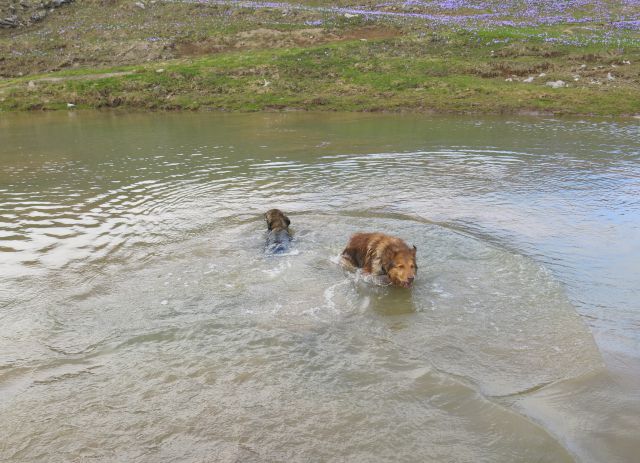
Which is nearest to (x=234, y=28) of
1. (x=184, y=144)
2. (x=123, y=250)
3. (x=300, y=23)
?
(x=300, y=23)

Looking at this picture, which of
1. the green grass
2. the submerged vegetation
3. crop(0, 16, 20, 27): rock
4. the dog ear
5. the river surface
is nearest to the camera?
the river surface

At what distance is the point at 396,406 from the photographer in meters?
4.77

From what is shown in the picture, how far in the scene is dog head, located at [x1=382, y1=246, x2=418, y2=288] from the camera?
7.13 meters

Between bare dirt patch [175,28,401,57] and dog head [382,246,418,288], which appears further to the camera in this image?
bare dirt patch [175,28,401,57]

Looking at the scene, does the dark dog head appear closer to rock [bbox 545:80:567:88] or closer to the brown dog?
the brown dog

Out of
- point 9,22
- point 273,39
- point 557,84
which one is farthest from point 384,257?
point 9,22

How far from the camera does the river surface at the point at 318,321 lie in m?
4.42

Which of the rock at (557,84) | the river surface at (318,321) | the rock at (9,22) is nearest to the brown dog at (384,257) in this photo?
the river surface at (318,321)

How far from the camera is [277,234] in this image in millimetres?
9125

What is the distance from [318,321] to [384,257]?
1.63 metres

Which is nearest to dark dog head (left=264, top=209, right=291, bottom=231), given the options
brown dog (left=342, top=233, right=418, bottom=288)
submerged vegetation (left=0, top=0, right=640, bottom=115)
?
brown dog (left=342, top=233, right=418, bottom=288)

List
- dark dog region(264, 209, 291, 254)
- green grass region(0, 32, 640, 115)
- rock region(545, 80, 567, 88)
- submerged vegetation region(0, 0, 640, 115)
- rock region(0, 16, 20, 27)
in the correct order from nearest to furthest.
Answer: dark dog region(264, 209, 291, 254) → green grass region(0, 32, 640, 115) → rock region(545, 80, 567, 88) → submerged vegetation region(0, 0, 640, 115) → rock region(0, 16, 20, 27)

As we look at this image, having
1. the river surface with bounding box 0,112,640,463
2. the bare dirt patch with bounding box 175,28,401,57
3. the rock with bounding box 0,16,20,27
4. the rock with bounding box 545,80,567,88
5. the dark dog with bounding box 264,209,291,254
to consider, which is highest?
the rock with bounding box 0,16,20,27

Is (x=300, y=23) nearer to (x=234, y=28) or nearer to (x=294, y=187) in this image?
(x=234, y=28)
